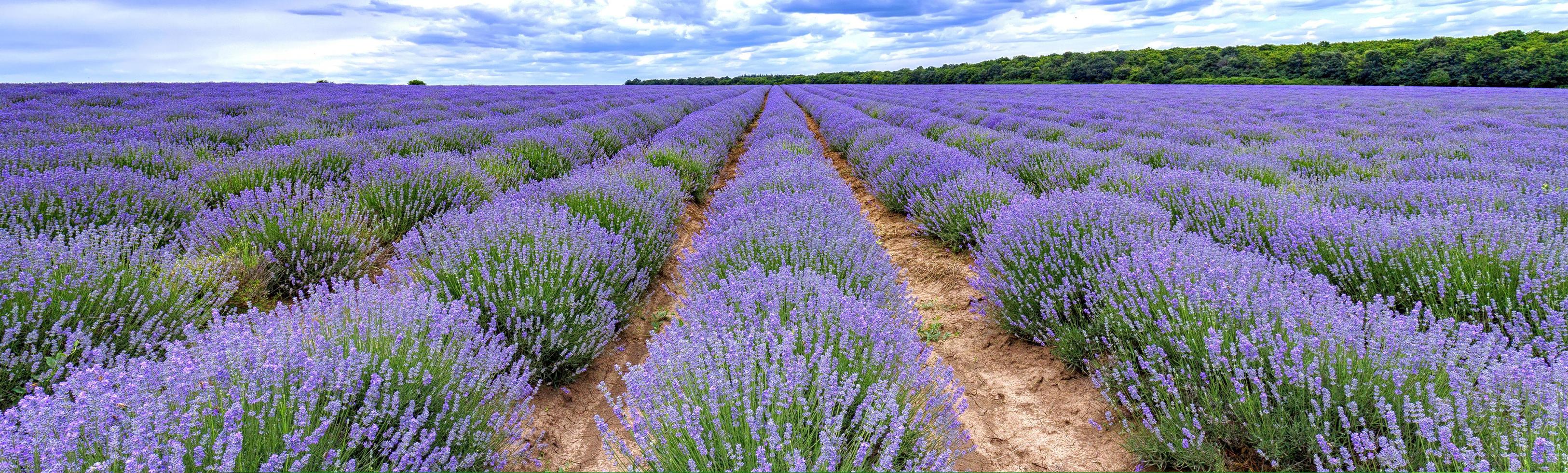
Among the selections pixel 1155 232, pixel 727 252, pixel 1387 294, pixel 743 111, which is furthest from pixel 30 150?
pixel 743 111

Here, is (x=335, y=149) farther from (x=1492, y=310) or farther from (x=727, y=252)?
(x=1492, y=310)

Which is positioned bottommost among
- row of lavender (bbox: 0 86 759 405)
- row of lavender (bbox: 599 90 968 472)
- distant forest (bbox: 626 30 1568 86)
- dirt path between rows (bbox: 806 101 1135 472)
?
dirt path between rows (bbox: 806 101 1135 472)

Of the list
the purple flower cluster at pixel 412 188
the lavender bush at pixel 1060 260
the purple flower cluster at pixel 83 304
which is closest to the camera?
the purple flower cluster at pixel 83 304

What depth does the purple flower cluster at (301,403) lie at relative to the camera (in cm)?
123

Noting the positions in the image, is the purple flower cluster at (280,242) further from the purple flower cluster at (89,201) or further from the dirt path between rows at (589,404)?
the dirt path between rows at (589,404)

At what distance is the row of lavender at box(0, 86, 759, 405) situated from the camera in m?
2.02

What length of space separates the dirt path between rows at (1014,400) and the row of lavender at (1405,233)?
3.12 ft

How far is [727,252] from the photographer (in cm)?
290

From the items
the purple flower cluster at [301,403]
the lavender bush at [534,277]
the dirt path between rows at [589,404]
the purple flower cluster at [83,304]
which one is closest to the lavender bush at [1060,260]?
the dirt path between rows at [589,404]

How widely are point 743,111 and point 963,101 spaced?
18.3 ft

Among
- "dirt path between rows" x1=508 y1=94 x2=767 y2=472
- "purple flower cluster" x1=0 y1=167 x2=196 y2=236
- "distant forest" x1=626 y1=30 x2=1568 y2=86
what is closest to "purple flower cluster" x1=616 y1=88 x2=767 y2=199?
"dirt path between rows" x1=508 y1=94 x2=767 y2=472

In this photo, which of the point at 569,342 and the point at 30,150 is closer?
the point at 569,342

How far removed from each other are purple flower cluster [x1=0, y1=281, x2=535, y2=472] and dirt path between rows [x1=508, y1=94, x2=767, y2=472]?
13 centimetres

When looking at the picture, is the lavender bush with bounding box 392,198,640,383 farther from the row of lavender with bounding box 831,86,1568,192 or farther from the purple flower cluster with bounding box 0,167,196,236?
the row of lavender with bounding box 831,86,1568,192
